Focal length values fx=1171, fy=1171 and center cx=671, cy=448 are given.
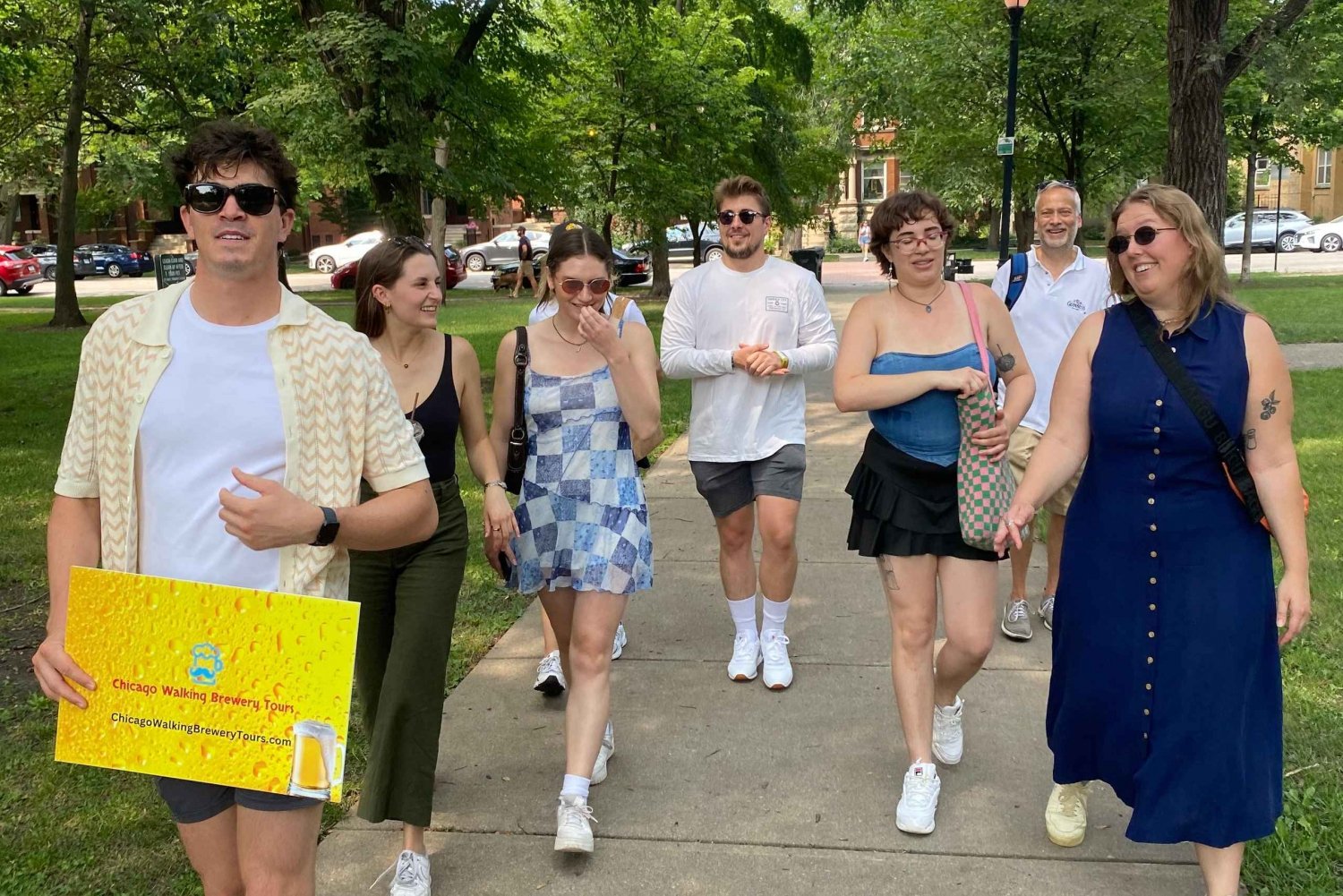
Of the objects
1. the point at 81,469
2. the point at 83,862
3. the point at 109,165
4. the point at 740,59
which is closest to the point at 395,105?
the point at 83,862

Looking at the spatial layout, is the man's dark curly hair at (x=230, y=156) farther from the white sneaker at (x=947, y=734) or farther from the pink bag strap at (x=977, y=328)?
the white sneaker at (x=947, y=734)

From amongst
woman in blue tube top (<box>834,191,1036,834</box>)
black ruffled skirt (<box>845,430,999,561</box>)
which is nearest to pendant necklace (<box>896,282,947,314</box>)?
woman in blue tube top (<box>834,191,1036,834</box>)

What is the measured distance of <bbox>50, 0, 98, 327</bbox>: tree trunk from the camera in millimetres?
18078

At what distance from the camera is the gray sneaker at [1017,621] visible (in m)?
5.32

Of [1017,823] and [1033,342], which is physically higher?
[1033,342]

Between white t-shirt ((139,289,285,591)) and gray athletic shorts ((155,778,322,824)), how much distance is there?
1.32 ft

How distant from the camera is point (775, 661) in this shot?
4.89 m

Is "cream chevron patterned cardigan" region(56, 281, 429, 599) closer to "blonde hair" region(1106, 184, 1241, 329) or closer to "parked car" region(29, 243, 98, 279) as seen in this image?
"blonde hair" region(1106, 184, 1241, 329)

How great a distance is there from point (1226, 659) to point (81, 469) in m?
2.70

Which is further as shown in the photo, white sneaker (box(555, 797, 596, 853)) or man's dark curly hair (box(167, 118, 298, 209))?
white sneaker (box(555, 797, 596, 853))

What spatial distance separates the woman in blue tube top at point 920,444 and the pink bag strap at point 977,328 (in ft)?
0.04

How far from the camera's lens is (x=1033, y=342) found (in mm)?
5273

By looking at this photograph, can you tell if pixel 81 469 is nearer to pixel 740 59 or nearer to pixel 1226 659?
pixel 1226 659

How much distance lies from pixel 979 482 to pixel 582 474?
48.7 inches
